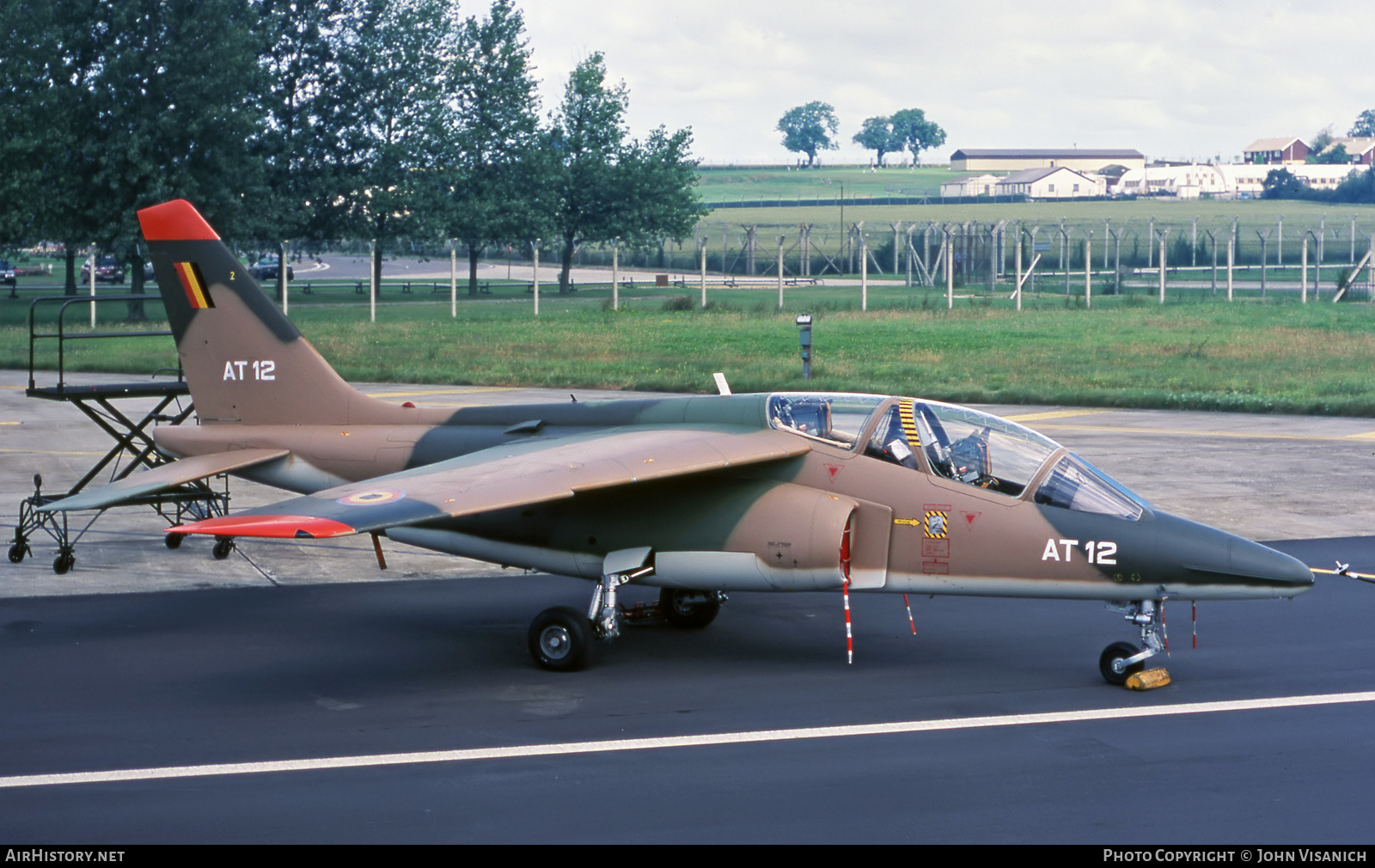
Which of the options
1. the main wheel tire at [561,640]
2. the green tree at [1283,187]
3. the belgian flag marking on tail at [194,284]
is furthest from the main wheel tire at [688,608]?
the green tree at [1283,187]

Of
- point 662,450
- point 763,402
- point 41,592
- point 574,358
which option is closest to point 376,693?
point 662,450

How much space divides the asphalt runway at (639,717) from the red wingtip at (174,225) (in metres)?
3.83

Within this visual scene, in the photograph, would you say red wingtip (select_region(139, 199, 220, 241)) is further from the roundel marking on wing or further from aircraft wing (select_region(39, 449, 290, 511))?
the roundel marking on wing

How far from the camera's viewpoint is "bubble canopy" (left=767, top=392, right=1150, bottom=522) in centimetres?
1143

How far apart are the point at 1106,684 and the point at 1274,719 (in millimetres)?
1356

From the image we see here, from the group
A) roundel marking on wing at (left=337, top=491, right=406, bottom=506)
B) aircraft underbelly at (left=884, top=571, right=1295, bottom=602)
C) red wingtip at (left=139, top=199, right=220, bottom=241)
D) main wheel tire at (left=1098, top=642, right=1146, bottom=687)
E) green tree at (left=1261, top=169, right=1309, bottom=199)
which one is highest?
green tree at (left=1261, top=169, right=1309, bottom=199)

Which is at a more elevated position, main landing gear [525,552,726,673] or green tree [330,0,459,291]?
green tree [330,0,459,291]

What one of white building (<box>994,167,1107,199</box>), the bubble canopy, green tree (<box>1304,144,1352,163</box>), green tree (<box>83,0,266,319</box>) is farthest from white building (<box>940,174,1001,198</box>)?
the bubble canopy

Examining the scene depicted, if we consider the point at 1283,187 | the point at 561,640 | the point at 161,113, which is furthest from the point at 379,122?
the point at 1283,187

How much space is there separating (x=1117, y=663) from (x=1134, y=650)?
0.19m

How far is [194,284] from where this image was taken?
14.9 metres

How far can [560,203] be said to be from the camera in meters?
73.9

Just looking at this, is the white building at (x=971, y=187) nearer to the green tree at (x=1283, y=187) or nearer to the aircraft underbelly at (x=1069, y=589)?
the green tree at (x=1283, y=187)
